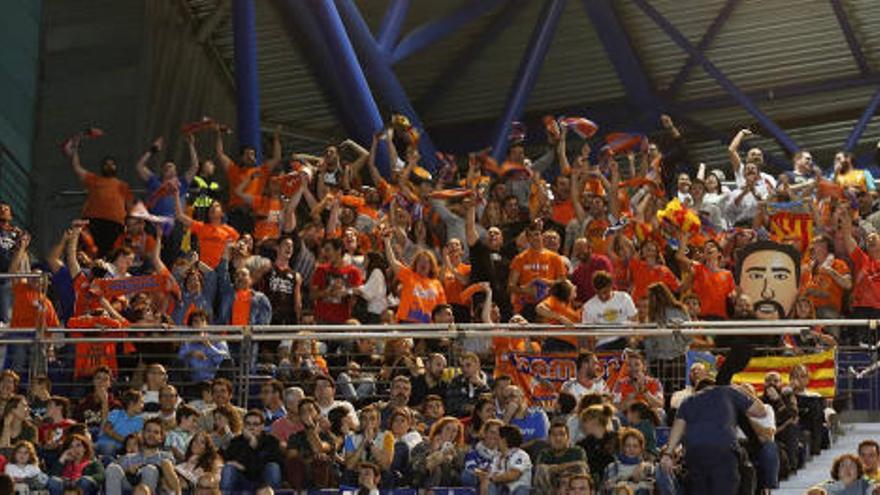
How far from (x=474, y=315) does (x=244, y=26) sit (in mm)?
9505

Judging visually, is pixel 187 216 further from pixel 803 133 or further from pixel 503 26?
pixel 803 133

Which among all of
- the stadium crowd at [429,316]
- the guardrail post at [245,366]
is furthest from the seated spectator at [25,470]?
the guardrail post at [245,366]

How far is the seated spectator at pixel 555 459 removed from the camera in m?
19.0

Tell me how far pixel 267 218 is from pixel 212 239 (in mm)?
1004

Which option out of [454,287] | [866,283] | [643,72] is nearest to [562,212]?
[454,287]

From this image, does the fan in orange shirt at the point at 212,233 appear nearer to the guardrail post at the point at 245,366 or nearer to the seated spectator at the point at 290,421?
the guardrail post at the point at 245,366

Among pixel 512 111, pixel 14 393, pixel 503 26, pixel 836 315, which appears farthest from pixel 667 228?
pixel 503 26

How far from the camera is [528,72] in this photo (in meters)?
35.4

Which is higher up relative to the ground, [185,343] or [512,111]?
[512,111]

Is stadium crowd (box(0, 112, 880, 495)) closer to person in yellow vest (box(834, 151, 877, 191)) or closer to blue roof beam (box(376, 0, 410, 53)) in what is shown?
person in yellow vest (box(834, 151, 877, 191))

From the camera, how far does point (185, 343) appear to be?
74.7 ft

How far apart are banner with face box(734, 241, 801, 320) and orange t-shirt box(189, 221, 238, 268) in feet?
18.2

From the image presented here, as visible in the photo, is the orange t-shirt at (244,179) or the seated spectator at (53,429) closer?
the seated spectator at (53,429)

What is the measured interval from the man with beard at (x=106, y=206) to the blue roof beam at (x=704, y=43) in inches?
526
